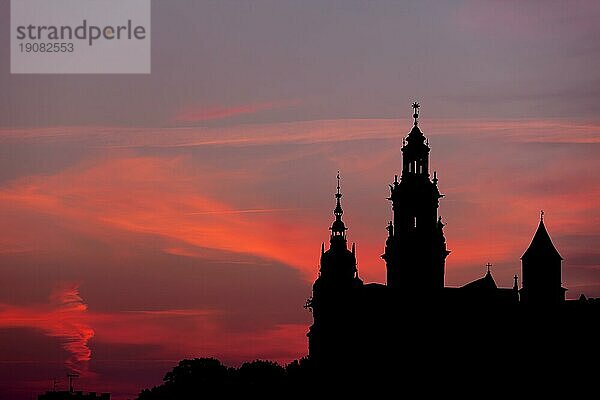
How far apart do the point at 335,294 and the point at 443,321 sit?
946 cm

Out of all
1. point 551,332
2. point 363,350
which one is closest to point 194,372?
point 363,350

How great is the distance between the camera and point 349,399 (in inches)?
4587

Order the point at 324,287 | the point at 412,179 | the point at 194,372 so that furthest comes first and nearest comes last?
the point at 194,372, the point at 324,287, the point at 412,179

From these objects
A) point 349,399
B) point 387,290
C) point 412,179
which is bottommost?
point 349,399

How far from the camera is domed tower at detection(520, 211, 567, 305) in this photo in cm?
11588

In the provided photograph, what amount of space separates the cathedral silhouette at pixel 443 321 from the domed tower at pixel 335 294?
0.07 metres

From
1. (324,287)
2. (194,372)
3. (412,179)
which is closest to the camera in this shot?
(412,179)

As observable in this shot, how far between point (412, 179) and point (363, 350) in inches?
730

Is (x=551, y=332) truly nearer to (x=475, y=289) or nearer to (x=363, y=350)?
(x=475, y=289)

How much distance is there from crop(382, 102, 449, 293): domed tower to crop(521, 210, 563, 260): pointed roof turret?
1038 centimetres

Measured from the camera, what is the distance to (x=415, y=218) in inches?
4222

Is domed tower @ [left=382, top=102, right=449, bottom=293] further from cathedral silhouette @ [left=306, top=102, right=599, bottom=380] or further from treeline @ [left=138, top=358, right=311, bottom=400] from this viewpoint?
treeline @ [left=138, top=358, right=311, bottom=400]

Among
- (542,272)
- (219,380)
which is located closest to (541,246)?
(542,272)

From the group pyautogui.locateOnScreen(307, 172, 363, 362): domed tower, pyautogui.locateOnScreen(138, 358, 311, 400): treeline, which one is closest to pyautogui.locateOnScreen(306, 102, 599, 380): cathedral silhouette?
pyautogui.locateOnScreen(307, 172, 363, 362): domed tower
